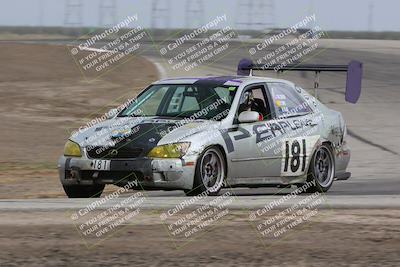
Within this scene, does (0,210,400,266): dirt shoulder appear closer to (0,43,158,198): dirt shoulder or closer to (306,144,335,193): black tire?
(306,144,335,193): black tire

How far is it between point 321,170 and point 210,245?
5.84 m

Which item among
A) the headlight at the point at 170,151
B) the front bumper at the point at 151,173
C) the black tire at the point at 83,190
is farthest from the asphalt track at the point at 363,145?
the black tire at the point at 83,190

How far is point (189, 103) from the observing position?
1227 centimetres

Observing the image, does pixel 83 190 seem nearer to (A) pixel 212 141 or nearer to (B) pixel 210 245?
(A) pixel 212 141

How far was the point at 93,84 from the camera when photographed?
34.4 m

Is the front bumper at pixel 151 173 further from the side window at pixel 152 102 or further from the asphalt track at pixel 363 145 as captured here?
the side window at pixel 152 102

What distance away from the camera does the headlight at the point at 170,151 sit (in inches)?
440

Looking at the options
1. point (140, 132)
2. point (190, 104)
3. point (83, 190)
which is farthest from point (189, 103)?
point (83, 190)

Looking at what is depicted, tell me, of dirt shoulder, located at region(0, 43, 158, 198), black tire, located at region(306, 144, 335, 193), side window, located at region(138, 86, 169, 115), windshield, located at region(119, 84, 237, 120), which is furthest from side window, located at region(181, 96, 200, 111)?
dirt shoulder, located at region(0, 43, 158, 198)

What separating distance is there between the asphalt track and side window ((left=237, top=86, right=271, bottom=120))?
3.35 feet

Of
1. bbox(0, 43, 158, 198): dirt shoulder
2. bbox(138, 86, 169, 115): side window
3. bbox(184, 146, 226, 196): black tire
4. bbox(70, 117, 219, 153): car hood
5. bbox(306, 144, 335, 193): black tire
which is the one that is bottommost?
bbox(0, 43, 158, 198): dirt shoulder

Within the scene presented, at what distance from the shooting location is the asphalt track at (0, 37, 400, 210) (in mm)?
10422

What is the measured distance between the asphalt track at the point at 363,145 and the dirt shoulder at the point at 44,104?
5.93 feet

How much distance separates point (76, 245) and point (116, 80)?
28.6 metres
